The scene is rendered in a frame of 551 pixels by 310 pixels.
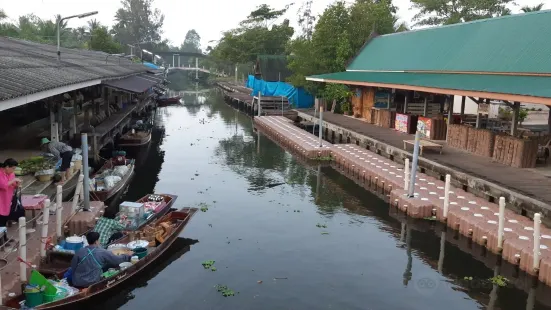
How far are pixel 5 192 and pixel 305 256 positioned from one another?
318 inches

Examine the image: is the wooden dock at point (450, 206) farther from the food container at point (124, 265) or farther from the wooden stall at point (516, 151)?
the food container at point (124, 265)

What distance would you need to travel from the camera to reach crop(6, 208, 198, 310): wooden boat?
9859 mm

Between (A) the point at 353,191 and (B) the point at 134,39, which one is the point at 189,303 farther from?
(B) the point at 134,39

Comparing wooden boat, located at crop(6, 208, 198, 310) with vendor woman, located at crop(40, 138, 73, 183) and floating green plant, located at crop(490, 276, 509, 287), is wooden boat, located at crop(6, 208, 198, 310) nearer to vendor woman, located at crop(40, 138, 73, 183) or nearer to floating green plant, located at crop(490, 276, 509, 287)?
vendor woman, located at crop(40, 138, 73, 183)

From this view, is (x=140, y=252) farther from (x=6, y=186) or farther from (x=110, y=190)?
(x=110, y=190)

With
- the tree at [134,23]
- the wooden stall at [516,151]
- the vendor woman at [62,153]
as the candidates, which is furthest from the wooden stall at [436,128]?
the tree at [134,23]

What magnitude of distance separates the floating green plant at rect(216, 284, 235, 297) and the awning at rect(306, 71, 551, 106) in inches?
460

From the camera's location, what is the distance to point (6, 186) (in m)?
11.6

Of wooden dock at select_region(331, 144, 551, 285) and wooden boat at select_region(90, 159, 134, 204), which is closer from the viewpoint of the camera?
wooden dock at select_region(331, 144, 551, 285)

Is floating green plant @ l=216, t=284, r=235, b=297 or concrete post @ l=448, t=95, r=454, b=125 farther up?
concrete post @ l=448, t=95, r=454, b=125

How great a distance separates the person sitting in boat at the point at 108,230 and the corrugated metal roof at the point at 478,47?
57.6 feet

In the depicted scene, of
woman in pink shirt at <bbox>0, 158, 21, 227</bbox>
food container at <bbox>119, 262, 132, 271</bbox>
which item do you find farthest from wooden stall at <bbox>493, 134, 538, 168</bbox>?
woman in pink shirt at <bbox>0, 158, 21, 227</bbox>

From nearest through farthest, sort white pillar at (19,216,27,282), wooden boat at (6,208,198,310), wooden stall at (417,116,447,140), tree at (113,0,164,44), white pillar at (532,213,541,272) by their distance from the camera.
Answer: wooden boat at (6,208,198,310) < white pillar at (19,216,27,282) < white pillar at (532,213,541,272) < wooden stall at (417,116,447,140) < tree at (113,0,164,44)

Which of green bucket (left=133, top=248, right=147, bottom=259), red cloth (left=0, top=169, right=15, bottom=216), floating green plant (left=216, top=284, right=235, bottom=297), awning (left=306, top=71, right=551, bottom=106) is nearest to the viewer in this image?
red cloth (left=0, top=169, right=15, bottom=216)
